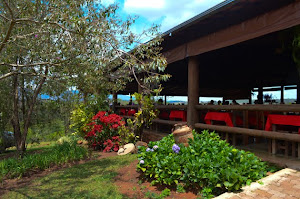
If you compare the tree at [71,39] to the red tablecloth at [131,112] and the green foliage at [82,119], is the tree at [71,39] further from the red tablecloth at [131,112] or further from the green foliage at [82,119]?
the red tablecloth at [131,112]

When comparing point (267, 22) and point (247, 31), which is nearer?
point (267, 22)

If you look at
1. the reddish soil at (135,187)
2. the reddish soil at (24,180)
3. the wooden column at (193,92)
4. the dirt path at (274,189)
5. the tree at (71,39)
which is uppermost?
the tree at (71,39)

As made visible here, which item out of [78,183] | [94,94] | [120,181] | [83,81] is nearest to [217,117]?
[120,181]

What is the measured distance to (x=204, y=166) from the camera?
3.66 meters

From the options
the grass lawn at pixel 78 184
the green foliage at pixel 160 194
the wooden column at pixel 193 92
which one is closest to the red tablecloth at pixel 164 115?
the wooden column at pixel 193 92

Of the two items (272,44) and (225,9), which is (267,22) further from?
(272,44)

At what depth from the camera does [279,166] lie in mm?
4109

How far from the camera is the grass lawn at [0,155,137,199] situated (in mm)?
4070

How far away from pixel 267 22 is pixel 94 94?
7.92 meters

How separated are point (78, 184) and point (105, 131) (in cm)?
366

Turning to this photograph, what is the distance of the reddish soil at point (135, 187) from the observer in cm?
362

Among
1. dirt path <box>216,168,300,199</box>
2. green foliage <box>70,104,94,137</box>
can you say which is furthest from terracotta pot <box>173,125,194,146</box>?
green foliage <box>70,104,94,137</box>

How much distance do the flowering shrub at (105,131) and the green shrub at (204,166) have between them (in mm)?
3446

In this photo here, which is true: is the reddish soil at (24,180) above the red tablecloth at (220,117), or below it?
below
